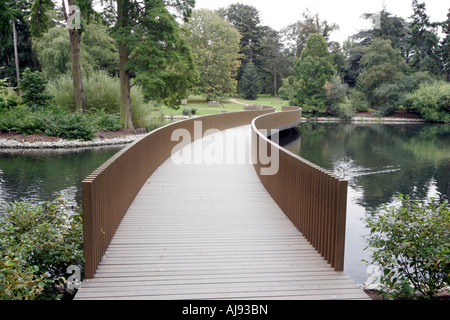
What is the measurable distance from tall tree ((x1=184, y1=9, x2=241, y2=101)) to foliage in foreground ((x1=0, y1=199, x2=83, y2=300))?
172ft

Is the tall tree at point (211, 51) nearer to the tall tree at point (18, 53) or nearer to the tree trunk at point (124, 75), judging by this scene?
the tall tree at point (18, 53)

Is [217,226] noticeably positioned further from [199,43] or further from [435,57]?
[435,57]

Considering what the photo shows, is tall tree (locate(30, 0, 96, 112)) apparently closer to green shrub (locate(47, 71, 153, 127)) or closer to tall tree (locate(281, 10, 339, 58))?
green shrub (locate(47, 71, 153, 127))

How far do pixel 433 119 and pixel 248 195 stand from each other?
47.0m

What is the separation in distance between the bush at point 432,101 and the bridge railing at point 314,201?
4601 centimetres

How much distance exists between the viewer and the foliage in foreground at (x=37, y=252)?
430cm

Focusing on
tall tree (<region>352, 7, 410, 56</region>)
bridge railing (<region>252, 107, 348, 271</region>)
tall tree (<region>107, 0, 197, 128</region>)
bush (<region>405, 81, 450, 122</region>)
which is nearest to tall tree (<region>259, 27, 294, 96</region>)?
tall tree (<region>352, 7, 410, 56</region>)

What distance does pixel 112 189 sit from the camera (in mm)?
6086

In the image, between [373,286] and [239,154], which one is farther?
[239,154]

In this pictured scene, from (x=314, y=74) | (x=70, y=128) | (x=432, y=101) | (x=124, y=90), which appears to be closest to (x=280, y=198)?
(x=70, y=128)

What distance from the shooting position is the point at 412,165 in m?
20.2

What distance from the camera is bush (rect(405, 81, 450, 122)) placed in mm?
48594

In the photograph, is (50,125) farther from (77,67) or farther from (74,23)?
(74,23)

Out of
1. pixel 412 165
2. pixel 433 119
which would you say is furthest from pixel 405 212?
pixel 433 119
